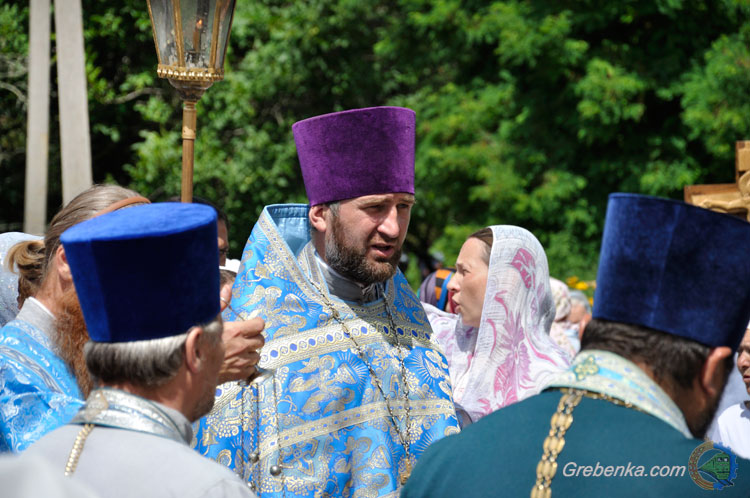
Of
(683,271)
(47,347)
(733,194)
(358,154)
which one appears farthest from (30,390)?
(733,194)

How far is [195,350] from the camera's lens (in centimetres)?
201

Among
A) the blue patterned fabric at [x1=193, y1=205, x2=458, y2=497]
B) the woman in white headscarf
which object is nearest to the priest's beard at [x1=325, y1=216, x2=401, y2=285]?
the blue patterned fabric at [x1=193, y1=205, x2=458, y2=497]

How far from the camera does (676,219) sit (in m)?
1.96

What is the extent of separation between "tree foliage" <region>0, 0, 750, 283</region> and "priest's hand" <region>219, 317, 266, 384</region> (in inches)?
365

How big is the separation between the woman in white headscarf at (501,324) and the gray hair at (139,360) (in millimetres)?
2164

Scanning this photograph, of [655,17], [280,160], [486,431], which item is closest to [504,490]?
[486,431]

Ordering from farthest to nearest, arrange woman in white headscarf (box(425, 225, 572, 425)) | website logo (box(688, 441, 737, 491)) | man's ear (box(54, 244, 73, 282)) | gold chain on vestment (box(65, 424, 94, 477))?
woman in white headscarf (box(425, 225, 572, 425)), man's ear (box(54, 244, 73, 282)), website logo (box(688, 441, 737, 491)), gold chain on vestment (box(65, 424, 94, 477))

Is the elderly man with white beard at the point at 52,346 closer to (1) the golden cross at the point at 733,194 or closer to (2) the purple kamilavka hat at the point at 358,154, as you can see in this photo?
(2) the purple kamilavka hat at the point at 358,154

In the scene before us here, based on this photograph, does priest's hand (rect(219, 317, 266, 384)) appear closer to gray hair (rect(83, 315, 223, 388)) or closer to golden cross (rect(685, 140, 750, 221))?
gray hair (rect(83, 315, 223, 388))

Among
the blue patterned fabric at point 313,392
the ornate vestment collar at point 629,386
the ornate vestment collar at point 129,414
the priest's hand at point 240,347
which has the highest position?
the ornate vestment collar at point 629,386

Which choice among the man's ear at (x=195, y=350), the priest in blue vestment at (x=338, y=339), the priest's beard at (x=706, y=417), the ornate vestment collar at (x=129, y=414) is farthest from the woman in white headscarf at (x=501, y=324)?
the ornate vestment collar at (x=129, y=414)

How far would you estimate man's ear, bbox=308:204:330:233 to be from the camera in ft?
11.9

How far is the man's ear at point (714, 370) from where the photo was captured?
6.46ft

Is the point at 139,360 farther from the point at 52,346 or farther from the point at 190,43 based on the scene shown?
the point at 190,43
